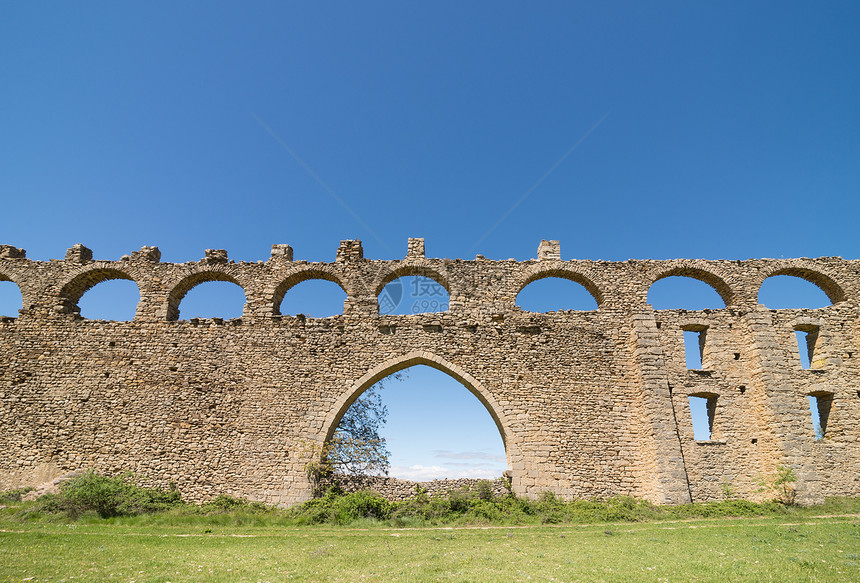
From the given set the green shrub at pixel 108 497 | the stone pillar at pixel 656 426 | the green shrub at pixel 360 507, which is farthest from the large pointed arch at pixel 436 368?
the green shrub at pixel 108 497

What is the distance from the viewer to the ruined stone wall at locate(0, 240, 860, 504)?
14.4 m

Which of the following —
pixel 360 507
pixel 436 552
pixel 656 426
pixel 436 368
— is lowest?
pixel 360 507

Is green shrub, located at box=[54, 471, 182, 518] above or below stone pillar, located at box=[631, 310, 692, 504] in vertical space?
below

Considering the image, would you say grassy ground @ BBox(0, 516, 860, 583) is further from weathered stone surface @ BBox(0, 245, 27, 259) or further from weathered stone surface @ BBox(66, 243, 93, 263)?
weathered stone surface @ BBox(0, 245, 27, 259)

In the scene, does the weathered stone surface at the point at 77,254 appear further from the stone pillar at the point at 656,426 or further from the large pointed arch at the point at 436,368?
the stone pillar at the point at 656,426

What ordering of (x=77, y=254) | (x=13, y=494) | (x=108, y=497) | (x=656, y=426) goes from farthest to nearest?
1. (x=77, y=254)
2. (x=656, y=426)
3. (x=13, y=494)
4. (x=108, y=497)

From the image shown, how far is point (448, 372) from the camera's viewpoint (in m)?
15.5

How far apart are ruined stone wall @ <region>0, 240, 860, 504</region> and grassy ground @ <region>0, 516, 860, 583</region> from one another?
8.61ft

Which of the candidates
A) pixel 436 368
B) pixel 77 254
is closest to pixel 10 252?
pixel 77 254

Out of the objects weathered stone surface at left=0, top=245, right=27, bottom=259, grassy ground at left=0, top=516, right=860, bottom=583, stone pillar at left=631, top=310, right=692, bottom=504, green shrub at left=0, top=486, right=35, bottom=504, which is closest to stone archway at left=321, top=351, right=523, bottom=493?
grassy ground at left=0, top=516, right=860, bottom=583

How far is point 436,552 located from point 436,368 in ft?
24.7

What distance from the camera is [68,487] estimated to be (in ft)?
43.9

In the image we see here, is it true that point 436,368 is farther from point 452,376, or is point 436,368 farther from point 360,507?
point 360,507

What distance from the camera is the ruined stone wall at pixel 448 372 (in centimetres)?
1435
